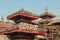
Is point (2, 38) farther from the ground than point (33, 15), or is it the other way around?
point (33, 15)

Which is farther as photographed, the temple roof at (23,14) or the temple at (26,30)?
the temple roof at (23,14)

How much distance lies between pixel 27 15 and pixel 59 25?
6950mm

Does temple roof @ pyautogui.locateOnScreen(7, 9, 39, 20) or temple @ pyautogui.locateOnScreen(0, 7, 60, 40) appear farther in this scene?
temple roof @ pyautogui.locateOnScreen(7, 9, 39, 20)

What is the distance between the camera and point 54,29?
3045 cm

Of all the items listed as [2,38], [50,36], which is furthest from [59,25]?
[2,38]

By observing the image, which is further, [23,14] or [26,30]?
[23,14]

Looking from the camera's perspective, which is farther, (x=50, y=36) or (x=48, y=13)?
(x=48, y=13)

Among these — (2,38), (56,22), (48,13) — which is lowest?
(2,38)

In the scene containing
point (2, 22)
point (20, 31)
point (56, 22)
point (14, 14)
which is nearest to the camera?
point (20, 31)

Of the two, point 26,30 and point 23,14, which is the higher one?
point 23,14

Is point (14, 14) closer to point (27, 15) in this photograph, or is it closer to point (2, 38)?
point (27, 15)

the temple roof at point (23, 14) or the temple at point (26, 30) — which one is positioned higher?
the temple roof at point (23, 14)

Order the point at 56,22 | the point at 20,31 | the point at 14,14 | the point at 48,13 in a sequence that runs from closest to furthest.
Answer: the point at 20,31, the point at 14,14, the point at 56,22, the point at 48,13

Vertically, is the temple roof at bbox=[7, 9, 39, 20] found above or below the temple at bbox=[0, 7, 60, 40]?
above
